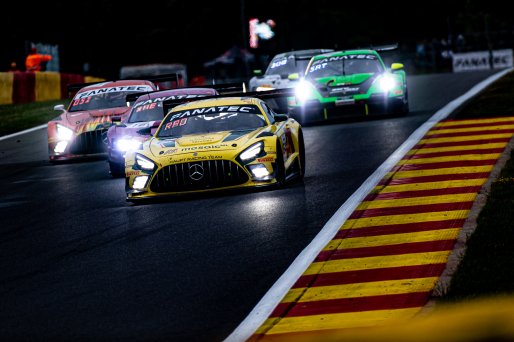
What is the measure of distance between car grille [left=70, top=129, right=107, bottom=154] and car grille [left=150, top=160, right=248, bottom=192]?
6.25 m

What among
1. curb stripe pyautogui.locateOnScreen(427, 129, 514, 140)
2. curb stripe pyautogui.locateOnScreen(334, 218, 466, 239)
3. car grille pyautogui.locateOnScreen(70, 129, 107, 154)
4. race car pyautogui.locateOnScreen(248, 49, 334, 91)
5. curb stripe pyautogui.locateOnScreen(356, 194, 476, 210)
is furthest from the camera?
race car pyautogui.locateOnScreen(248, 49, 334, 91)

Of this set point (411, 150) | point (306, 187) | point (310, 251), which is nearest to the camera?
point (310, 251)

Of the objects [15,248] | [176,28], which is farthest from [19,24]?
[15,248]

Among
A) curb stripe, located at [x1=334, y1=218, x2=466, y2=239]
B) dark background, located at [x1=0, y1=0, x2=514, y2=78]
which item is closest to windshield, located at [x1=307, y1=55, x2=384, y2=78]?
curb stripe, located at [x1=334, y1=218, x2=466, y2=239]

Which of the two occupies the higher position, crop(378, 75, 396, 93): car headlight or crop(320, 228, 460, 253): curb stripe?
crop(378, 75, 396, 93): car headlight

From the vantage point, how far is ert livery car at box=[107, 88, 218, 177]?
17031 millimetres

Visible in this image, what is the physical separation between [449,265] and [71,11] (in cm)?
4504

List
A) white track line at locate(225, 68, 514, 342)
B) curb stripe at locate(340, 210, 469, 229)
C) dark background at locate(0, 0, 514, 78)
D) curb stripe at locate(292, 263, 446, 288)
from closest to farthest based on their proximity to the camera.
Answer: white track line at locate(225, 68, 514, 342) < curb stripe at locate(292, 263, 446, 288) < curb stripe at locate(340, 210, 469, 229) < dark background at locate(0, 0, 514, 78)

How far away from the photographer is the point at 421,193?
12750 millimetres

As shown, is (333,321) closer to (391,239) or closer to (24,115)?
(391,239)

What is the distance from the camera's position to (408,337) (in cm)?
360

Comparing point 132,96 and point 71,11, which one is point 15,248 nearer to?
point 132,96

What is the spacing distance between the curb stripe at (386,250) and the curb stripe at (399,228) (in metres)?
0.66

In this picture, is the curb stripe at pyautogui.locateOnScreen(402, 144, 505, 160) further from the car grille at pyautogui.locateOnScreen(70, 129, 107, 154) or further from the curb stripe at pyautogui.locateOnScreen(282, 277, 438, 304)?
the curb stripe at pyautogui.locateOnScreen(282, 277, 438, 304)
